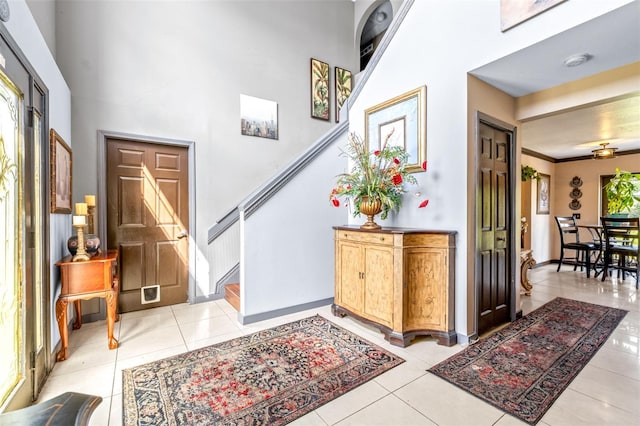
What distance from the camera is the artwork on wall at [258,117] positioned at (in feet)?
14.1

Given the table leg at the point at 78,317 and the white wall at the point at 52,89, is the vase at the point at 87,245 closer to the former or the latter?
the white wall at the point at 52,89

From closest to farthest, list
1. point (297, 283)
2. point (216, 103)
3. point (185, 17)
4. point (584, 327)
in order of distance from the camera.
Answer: point (584, 327) → point (297, 283) → point (185, 17) → point (216, 103)

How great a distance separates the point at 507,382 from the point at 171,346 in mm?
2744

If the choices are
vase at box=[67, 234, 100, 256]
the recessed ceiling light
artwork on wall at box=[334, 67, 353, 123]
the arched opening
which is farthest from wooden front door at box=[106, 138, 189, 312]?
the arched opening

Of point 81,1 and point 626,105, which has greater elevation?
point 81,1

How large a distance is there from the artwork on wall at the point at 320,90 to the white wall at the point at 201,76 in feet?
0.40

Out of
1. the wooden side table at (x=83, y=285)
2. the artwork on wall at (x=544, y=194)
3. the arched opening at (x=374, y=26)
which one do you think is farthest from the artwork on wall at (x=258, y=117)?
the artwork on wall at (x=544, y=194)

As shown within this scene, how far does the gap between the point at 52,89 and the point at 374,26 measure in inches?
250

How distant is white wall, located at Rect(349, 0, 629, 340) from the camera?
2447 mm

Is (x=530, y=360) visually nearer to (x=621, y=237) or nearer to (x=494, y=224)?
(x=494, y=224)

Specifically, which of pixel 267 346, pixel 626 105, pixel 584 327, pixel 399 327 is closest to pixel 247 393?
pixel 267 346

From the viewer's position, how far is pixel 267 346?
2602 mm

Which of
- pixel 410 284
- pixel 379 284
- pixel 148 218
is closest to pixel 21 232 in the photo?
pixel 148 218

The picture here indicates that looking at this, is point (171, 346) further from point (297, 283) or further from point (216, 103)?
point (216, 103)
